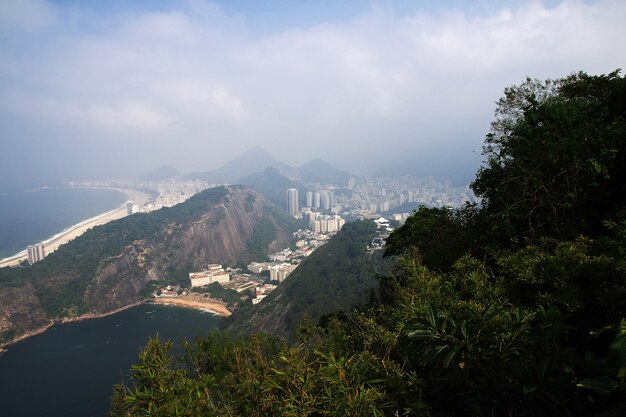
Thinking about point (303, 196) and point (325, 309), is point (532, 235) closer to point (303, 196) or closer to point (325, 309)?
point (325, 309)

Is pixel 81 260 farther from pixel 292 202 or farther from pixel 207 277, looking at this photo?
pixel 292 202

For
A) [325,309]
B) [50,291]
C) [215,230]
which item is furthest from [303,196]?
[325,309]

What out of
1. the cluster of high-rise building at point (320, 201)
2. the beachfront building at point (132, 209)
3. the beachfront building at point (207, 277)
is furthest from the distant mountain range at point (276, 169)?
the beachfront building at point (207, 277)

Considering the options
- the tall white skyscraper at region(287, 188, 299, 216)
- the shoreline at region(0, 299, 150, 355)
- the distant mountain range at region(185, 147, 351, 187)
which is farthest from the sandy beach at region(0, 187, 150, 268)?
the distant mountain range at region(185, 147, 351, 187)

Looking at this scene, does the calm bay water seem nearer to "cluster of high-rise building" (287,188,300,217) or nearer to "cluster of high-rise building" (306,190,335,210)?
"cluster of high-rise building" (287,188,300,217)

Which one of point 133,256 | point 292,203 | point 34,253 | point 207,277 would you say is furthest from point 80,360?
point 292,203

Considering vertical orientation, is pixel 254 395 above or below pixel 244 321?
above

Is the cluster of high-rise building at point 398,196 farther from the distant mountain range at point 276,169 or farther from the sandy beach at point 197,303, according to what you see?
the sandy beach at point 197,303
